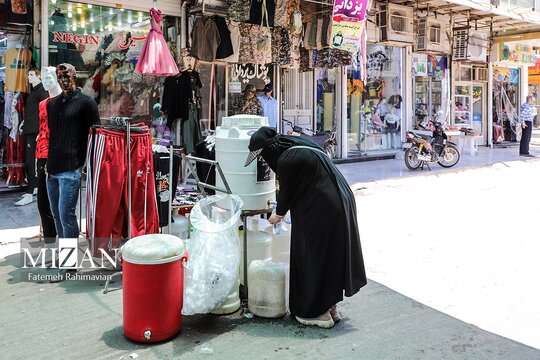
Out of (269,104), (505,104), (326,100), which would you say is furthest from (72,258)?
(505,104)

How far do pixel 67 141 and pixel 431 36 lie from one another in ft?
45.6

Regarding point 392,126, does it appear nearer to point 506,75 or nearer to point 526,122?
point 526,122

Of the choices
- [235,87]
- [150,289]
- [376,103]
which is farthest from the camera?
[376,103]

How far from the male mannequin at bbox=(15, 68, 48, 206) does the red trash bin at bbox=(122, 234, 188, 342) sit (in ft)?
16.8

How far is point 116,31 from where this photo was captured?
9984 millimetres

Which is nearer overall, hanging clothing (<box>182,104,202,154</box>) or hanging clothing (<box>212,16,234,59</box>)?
hanging clothing (<box>182,104,202,154</box>)

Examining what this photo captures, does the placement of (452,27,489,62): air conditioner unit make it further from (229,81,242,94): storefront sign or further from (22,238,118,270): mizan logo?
(22,238,118,270): mizan logo

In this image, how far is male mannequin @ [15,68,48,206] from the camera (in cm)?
798

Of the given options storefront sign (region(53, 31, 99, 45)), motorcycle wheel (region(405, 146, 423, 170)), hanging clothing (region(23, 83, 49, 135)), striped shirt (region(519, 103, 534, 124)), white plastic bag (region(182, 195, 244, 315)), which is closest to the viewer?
white plastic bag (region(182, 195, 244, 315))

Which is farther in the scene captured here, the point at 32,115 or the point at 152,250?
the point at 32,115

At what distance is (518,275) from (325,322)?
247cm

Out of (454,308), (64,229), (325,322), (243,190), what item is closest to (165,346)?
(325,322)

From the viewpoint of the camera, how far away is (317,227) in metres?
3.96

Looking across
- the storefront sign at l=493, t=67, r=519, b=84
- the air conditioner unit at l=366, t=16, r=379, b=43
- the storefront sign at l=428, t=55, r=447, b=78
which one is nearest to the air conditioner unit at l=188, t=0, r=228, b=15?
the air conditioner unit at l=366, t=16, r=379, b=43
